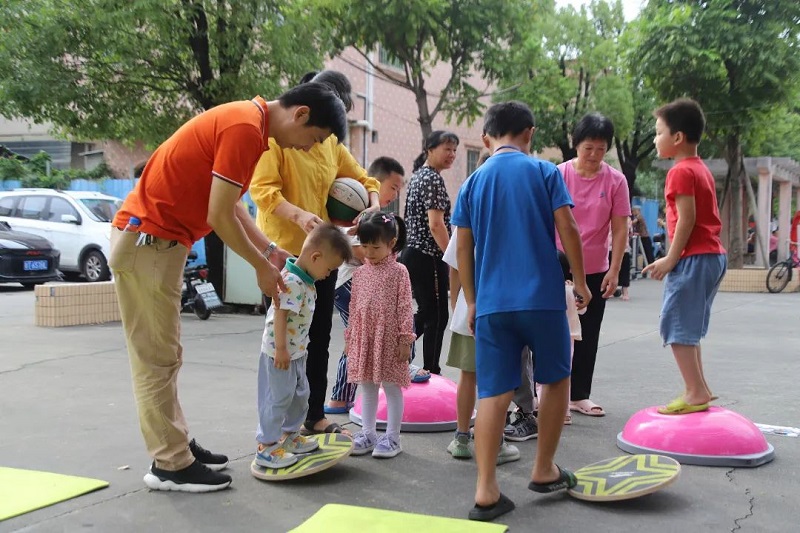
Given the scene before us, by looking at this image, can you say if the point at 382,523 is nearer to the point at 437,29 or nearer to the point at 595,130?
the point at 595,130

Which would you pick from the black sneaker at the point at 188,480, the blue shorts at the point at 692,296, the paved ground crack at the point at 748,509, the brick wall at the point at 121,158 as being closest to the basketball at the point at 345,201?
the black sneaker at the point at 188,480

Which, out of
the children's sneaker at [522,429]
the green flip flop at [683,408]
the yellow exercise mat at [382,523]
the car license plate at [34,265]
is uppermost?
the car license plate at [34,265]

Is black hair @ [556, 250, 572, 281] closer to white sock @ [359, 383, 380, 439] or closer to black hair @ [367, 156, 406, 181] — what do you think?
white sock @ [359, 383, 380, 439]

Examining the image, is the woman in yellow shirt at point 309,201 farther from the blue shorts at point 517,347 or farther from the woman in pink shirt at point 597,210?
the woman in pink shirt at point 597,210

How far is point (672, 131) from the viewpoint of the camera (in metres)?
4.52

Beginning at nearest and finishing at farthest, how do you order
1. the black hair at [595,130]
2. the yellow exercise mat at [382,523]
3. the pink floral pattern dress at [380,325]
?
1. the yellow exercise mat at [382,523]
2. the pink floral pattern dress at [380,325]
3. the black hair at [595,130]

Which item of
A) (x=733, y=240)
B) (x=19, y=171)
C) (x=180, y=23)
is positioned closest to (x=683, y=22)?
(x=733, y=240)

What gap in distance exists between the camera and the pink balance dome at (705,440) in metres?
4.20

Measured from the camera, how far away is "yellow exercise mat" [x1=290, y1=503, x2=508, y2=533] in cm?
318

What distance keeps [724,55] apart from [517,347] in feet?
49.1

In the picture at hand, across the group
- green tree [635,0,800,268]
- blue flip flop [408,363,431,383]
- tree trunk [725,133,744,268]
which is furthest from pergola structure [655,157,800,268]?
blue flip flop [408,363,431,383]

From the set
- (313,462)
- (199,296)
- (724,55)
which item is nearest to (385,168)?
(313,462)

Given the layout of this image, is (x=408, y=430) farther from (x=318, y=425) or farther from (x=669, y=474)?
(x=669, y=474)

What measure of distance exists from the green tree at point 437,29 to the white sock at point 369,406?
993cm
